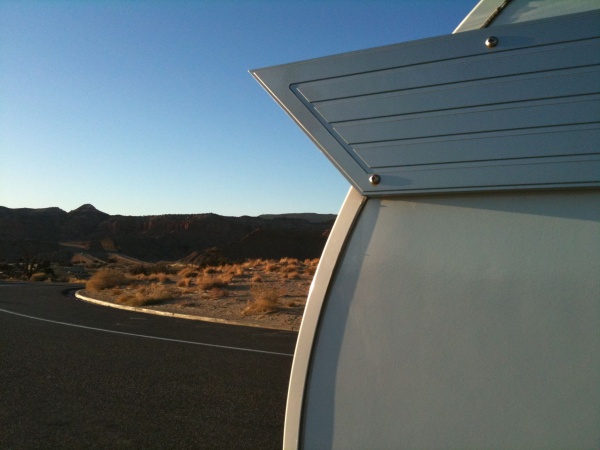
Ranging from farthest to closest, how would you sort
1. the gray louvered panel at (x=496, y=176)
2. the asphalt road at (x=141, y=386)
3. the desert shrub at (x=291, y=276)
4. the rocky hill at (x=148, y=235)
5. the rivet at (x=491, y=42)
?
the rocky hill at (x=148, y=235) → the desert shrub at (x=291, y=276) → the asphalt road at (x=141, y=386) → the rivet at (x=491, y=42) → the gray louvered panel at (x=496, y=176)

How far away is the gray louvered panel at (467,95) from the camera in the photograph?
1964 millimetres

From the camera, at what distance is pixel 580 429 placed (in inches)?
72.4

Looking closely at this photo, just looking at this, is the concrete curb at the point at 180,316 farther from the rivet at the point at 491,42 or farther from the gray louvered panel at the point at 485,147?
the rivet at the point at 491,42

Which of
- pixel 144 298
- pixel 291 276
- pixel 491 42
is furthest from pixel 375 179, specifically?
pixel 291 276

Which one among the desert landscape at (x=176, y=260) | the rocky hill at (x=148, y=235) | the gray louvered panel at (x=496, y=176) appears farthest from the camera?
the rocky hill at (x=148, y=235)

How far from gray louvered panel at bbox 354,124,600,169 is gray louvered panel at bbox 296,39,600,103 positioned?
0.65ft

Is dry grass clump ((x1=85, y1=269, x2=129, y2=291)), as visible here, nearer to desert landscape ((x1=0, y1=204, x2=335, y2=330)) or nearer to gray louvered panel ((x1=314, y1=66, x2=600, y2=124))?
desert landscape ((x1=0, y1=204, x2=335, y2=330))

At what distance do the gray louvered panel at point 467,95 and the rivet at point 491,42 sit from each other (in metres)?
0.12

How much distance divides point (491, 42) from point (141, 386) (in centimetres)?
680

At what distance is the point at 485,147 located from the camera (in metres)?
2.07

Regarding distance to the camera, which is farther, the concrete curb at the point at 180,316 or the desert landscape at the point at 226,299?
the desert landscape at the point at 226,299

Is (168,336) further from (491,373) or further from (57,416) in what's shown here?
(491,373)

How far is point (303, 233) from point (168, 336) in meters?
71.3

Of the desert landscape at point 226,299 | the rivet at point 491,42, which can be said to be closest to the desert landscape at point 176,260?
the desert landscape at point 226,299
